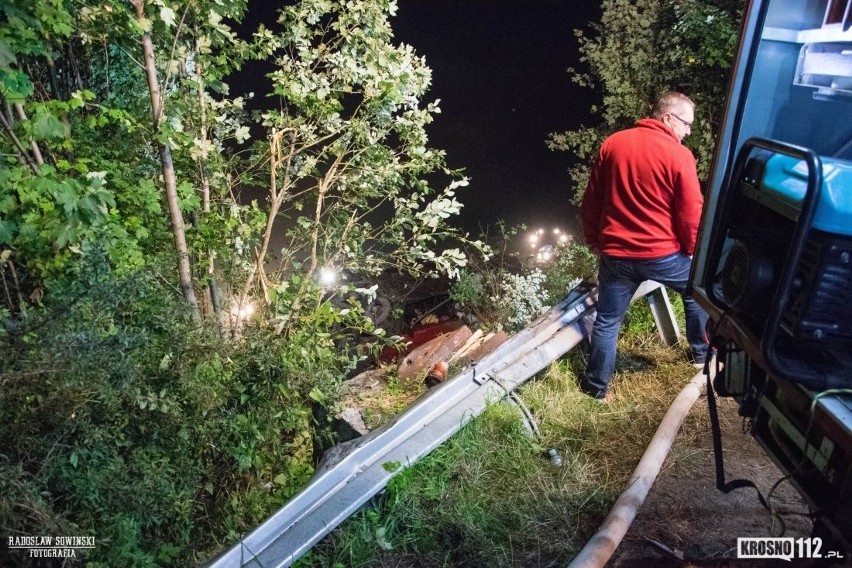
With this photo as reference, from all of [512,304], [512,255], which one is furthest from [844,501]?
[512,255]

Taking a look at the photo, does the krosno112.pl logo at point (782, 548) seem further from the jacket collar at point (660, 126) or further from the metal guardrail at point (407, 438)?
the jacket collar at point (660, 126)

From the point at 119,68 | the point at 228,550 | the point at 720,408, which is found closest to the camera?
the point at 228,550

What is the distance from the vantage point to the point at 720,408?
4043 mm

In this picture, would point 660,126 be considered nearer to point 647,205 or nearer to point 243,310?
point 647,205

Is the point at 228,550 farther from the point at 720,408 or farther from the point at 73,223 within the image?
the point at 720,408

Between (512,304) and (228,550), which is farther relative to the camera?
(512,304)

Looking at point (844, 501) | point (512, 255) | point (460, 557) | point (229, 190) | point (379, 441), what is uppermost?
point (229, 190)

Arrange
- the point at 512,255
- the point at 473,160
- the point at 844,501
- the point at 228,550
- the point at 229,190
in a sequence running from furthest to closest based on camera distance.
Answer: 1. the point at 473,160
2. the point at 512,255
3. the point at 229,190
4. the point at 228,550
5. the point at 844,501

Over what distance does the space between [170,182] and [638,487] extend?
11.6ft

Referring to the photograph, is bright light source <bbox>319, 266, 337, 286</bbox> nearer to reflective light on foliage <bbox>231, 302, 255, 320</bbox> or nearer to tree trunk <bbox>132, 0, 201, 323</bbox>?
reflective light on foliage <bbox>231, 302, 255, 320</bbox>

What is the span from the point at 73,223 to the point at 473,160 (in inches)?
464

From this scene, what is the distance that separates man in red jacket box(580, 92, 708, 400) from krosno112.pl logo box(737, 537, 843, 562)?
57.5 inches

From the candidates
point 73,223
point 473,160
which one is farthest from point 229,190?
point 473,160

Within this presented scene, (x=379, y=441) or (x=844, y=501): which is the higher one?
(x=844, y=501)
